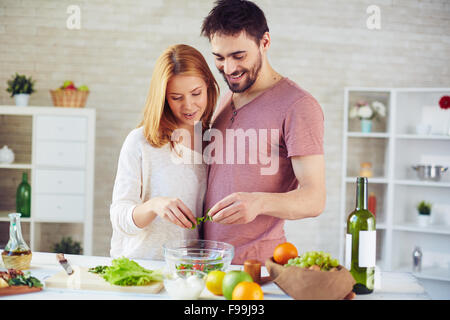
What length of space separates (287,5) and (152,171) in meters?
3.20

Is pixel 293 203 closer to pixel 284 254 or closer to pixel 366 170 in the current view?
pixel 284 254

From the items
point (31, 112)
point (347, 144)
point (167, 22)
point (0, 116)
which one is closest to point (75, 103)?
point (31, 112)

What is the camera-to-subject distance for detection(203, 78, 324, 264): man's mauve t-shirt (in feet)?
6.06

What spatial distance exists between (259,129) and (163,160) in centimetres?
43

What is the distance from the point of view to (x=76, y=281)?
1.46m

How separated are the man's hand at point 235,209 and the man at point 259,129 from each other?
0.48 ft

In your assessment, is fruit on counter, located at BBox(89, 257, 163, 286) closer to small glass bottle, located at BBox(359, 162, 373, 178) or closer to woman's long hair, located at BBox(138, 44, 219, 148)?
woman's long hair, located at BBox(138, 44, 219, 148)

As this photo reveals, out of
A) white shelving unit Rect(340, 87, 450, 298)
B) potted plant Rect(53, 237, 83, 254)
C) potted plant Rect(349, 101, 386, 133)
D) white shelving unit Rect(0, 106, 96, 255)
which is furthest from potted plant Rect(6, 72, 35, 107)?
potted plant Rect(349, 101, 386, 133)

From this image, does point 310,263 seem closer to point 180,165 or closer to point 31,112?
point 180,165

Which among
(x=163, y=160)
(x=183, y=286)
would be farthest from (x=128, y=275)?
(x=163, y=160)

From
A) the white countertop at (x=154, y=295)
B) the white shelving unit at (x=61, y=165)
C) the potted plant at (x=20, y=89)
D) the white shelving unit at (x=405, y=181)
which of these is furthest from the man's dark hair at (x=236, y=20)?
the potted plant at (x=20, y=89)

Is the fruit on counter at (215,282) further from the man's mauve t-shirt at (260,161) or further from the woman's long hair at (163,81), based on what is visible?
the woman's long hair at (163,81)

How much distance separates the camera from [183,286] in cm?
129

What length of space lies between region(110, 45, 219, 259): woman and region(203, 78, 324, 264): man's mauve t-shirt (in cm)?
12
